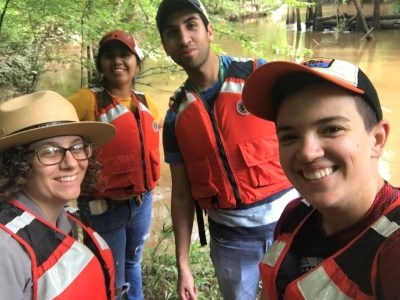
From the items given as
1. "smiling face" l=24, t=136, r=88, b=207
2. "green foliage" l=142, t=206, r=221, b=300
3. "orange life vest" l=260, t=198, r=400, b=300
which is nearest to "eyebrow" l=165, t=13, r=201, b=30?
"smiling face" l=24, t=136, r=88, b=207

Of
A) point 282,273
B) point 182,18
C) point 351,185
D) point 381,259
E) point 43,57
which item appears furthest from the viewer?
point 43,57

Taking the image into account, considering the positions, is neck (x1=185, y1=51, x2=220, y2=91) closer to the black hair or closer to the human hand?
the black hair

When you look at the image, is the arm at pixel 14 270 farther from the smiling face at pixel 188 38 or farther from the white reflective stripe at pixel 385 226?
the smiling face at pixel 188 38

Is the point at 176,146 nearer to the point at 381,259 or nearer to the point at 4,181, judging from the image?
the point at 4,181

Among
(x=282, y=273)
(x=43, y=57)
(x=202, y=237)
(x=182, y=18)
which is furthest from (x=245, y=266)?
(x=43, y=57)

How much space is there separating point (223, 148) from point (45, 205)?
931mm

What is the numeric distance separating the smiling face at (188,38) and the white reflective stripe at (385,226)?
139cm

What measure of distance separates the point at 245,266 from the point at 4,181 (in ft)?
4.31

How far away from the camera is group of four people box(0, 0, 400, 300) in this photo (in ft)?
3.87

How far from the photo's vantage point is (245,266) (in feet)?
7.73

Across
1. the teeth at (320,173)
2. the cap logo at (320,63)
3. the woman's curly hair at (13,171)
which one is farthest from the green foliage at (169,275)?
the cap logo at (320,63)

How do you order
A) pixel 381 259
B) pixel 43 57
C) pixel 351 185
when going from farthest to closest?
pixel 43 57 < pixel 351 185 < pixel 381 259

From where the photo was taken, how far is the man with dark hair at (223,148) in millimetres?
2258

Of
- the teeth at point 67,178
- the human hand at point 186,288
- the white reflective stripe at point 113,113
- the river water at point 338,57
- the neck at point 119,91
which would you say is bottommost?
the river water at point 338,57
